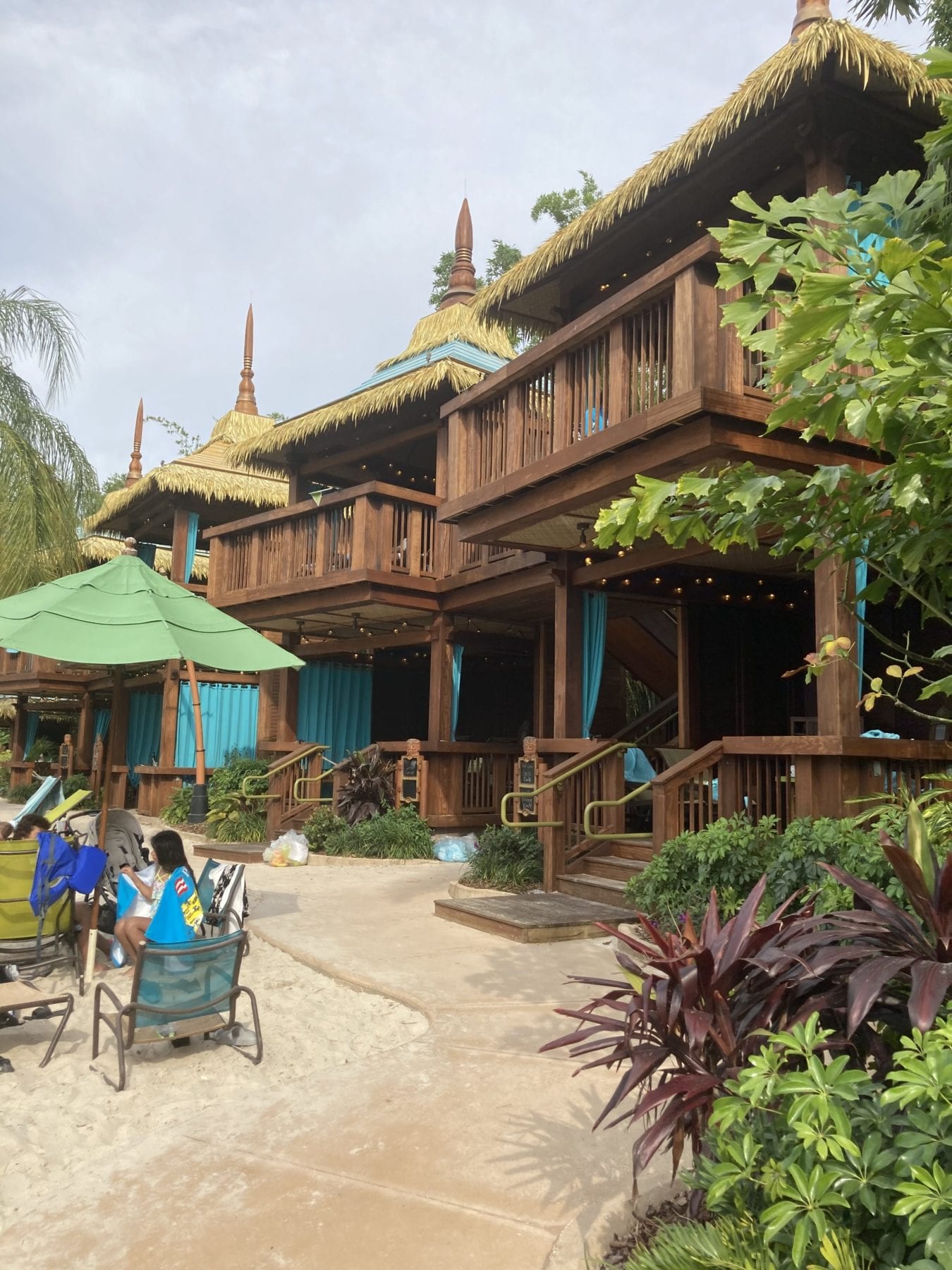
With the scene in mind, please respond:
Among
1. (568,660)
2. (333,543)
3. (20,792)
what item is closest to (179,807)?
(333,543)

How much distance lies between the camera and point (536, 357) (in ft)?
26.6

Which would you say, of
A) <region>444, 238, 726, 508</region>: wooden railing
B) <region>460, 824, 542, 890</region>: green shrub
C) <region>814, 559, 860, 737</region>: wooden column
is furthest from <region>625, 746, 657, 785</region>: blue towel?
<region>814, 559, 860, 737</region>: wooden column

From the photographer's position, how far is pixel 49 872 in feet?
18.0

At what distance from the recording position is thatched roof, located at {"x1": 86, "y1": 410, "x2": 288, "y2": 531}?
55.6ft

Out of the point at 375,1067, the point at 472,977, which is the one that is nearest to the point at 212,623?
the point at 472,977

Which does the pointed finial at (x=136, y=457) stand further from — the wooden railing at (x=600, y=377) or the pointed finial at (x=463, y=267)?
the wooden railing at (x=600, y=377)

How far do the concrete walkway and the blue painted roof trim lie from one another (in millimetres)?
9707

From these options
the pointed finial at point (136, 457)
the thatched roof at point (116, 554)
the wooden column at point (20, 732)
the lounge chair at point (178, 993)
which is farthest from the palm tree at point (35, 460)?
the wooden column at point (20, 732)

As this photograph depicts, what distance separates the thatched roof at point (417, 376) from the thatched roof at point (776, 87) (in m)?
4.37

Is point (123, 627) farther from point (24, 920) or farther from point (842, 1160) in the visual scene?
point (842, 1160)

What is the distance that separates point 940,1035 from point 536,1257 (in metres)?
1.44

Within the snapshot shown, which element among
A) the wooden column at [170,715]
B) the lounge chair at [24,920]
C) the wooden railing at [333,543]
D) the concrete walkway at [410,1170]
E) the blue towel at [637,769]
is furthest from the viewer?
the wooden column at [170,715]

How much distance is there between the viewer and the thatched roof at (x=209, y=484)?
55.6 ft

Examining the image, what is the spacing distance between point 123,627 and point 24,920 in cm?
185
